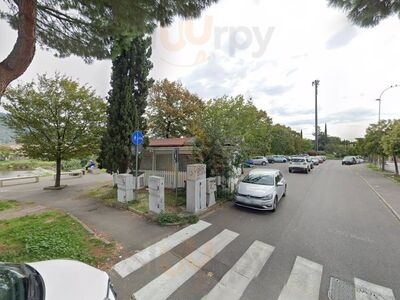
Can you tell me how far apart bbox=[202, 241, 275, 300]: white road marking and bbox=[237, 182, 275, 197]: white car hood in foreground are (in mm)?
2599

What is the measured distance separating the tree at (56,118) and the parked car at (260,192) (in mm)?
8774

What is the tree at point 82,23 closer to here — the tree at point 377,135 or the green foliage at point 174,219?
the green foliage at point 174,219

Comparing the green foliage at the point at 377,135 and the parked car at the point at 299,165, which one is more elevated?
the green foliage at the point at 377,135

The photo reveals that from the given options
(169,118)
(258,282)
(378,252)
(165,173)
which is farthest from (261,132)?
(258,282)

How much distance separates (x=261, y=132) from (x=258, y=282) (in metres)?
25.7

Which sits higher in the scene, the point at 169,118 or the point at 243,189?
the point at 169,118

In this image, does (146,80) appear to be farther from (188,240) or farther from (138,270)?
(138,270)

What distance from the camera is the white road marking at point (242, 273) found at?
3.60 m

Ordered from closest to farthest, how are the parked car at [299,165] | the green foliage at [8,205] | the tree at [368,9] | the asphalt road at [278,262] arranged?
the asphalt road at [278,262] < the tree at [368,9] < the green foliage at [8,205] < the parked car at [299,165]

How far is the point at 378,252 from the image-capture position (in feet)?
16.7

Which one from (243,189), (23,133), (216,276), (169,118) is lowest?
(216,276)

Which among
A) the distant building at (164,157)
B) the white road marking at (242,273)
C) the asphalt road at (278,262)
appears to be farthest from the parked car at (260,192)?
the distant building at (164,157)

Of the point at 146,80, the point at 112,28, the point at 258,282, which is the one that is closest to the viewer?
the point at 258,282

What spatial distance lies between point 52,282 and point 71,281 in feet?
0.62
